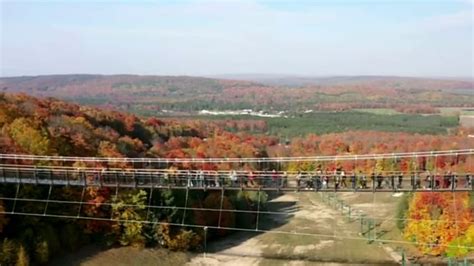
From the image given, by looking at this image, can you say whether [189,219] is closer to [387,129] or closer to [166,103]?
[387,129]

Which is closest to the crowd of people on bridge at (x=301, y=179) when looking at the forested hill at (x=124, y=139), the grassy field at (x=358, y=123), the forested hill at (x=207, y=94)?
the forested hill at (x=124, y=139)

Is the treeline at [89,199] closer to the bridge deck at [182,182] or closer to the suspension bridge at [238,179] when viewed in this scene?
the suspension bridge at [238,179]

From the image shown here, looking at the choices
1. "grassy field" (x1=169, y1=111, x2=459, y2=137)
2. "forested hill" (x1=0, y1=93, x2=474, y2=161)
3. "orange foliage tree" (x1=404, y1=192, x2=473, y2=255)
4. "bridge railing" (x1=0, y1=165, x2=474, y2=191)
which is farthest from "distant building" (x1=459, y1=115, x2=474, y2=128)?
"bridge railing" (x1=0, y1=165, x2=474, y2=191)

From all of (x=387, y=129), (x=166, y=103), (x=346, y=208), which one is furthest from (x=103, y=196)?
(x=166, y=103)

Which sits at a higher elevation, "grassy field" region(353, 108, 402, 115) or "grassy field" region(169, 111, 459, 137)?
"grassy field" region(353, 108, 402, 115)

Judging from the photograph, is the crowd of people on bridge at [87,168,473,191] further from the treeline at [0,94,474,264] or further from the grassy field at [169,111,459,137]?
the grassy field at [169,111,459,137]
